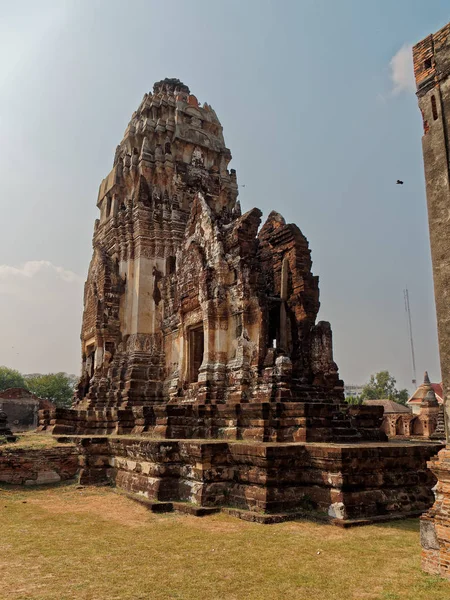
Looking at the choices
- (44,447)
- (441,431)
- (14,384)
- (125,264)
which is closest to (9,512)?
(44,447)

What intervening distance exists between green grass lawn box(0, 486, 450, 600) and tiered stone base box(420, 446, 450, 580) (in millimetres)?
186

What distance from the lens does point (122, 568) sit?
6281 millimetres

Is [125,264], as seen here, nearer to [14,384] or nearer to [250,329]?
[250,329]

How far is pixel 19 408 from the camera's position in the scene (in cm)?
3878

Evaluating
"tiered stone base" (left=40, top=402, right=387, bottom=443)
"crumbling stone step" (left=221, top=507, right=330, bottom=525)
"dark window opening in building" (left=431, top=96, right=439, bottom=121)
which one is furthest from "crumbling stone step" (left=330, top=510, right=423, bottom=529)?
"dark window opening in building" (left=431, top=96, right=439, bottom=121)

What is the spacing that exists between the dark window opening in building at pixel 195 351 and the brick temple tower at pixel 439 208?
11.2 meters

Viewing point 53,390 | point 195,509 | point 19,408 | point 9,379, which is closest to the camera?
point 195,509

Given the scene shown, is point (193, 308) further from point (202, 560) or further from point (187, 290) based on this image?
point (202, 560)

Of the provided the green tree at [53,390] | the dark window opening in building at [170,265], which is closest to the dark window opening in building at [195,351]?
the dark window opening in building at [170,265]

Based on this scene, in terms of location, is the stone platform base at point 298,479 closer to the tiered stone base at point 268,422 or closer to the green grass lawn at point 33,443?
the tiered stone base at point 268,422

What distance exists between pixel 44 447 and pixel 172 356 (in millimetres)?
5627

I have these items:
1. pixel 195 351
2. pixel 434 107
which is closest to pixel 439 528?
pixel 434 107

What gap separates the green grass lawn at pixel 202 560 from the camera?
17.9 ft

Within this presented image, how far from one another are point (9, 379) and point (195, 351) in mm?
59719
